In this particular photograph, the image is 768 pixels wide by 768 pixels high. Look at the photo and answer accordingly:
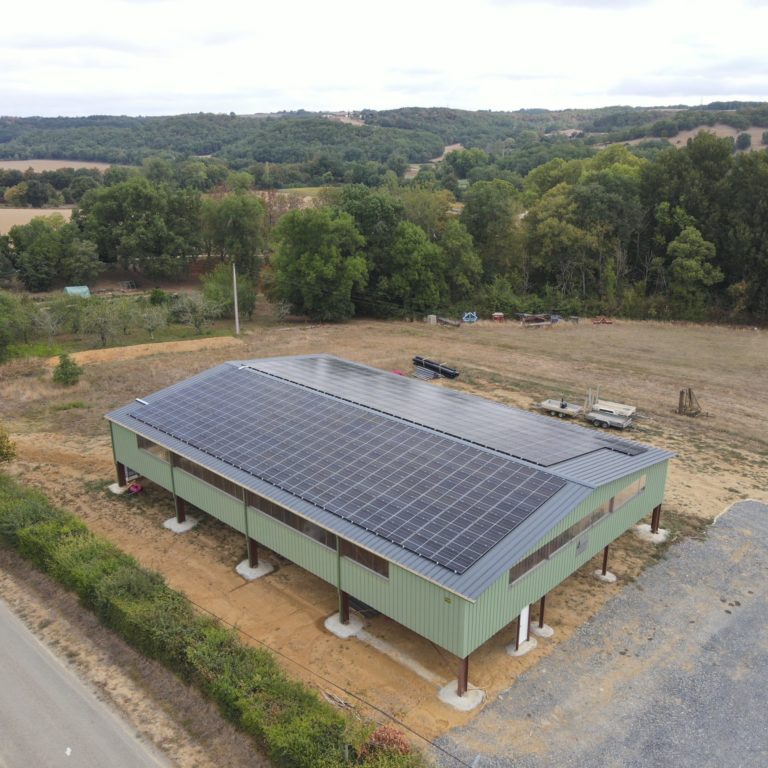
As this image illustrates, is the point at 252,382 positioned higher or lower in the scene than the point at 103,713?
higher

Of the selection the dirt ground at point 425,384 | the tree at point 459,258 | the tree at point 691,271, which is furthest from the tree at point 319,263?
the tree at point 691,271

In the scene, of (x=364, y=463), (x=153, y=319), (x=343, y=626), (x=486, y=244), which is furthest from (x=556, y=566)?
(x=486, y=244)

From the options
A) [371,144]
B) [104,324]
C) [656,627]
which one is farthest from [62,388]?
[371,144]

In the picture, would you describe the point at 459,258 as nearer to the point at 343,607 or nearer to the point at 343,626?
the point at 343,607

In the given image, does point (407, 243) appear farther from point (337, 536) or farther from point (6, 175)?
point (6, 175)

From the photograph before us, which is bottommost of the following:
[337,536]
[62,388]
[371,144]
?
[62,388]

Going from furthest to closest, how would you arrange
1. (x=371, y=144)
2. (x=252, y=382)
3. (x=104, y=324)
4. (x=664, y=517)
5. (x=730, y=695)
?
(x=371, y=144) → (x=104, y=324) → (x=252, y=382) → (x=664, y=517) → (x=730, y=695)

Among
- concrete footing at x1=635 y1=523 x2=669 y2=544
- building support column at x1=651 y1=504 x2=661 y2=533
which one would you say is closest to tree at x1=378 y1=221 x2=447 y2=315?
concrete footing at x1=635 y1=523 x2=669 y2=544

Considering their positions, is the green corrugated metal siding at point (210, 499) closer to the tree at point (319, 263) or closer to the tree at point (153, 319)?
the tree at point (153, 319)
